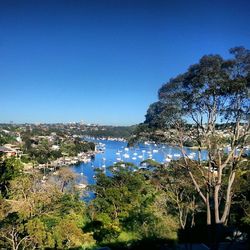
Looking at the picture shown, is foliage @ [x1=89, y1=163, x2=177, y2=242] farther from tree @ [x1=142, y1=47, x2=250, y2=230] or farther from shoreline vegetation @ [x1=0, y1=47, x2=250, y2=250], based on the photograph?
tree @ [x1=142, y1=47, x2=250, y2=230]

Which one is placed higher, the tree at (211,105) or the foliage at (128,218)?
the tree at (211,105)

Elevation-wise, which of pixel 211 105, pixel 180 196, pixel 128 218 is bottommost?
pixel 128 218

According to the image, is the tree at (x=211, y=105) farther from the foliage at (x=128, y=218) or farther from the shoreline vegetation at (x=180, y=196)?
the foliage at (x=128, y=218)

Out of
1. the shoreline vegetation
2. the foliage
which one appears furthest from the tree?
the foliage

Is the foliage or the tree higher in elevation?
the tree

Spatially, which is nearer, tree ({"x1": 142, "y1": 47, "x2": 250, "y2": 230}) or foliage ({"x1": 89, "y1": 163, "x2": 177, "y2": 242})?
tree ({"x1": 142, "y1": 47, "x2": 250, "y2": 230})

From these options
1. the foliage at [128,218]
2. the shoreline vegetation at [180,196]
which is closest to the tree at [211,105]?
the shoreline vegetation at [180,196]

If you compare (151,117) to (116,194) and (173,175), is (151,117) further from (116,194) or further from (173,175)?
(116,194)

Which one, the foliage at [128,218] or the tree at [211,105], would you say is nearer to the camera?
the tree at [211,105]

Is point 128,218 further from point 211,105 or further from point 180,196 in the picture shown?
point 211,105

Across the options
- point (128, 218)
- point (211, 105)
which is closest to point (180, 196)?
point (128, 218)

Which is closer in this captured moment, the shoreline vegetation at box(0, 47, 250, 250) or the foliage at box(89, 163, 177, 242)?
the shoreline vegetation at box(0, 47, 250, 250)
